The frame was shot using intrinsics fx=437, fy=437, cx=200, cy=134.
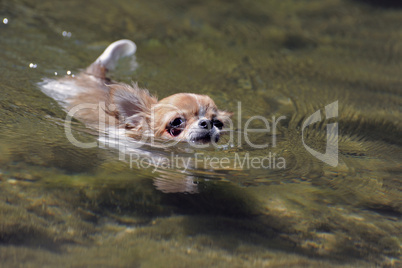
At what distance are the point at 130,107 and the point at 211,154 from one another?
3.26 ft

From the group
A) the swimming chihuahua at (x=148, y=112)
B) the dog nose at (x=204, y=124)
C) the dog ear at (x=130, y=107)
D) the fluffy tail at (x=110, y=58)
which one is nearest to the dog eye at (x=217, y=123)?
the swimming chihuahua at (x=148, y=112)

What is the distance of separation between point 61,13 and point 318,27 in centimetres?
404

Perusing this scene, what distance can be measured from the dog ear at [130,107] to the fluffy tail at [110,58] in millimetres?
932

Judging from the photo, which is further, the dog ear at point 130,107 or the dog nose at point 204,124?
the dog ear at point 130,107

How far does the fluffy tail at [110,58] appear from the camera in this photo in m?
4.93

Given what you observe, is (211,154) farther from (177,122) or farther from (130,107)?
(130,107)

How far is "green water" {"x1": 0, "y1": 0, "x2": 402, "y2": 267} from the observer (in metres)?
2.36

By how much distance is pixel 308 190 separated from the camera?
307 cm

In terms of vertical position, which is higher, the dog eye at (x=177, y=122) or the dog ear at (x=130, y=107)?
the dog ear at (x=130, y=107)

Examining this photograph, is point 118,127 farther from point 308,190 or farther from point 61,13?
point 61,13

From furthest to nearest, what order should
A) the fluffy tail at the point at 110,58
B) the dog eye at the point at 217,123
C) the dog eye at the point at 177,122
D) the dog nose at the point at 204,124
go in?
the fluffy tail at the point at 110,58 → the dog eye at the point at 217,123 → the dog eye at the point at 177,122 → the dog nose at the point at 204,124

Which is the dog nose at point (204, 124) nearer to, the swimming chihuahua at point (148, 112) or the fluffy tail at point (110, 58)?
the swimming chihuahua at point (148, 112)

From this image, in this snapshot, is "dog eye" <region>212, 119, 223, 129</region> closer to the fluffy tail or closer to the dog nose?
the dog nose

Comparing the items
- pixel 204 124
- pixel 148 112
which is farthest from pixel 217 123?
pixel 148 112
